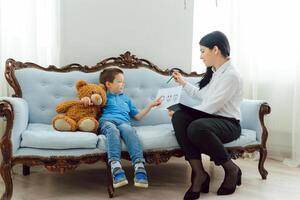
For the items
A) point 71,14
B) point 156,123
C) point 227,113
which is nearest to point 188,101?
point 156,123

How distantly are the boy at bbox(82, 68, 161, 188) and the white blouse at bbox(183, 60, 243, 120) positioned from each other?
389 mm

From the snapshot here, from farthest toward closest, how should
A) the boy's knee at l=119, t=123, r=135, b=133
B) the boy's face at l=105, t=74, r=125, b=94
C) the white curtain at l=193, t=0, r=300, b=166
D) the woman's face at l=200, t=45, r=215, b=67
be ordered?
the white curtain at l=193, t=0, r=300, b=166 < the boy's face at l=105, t=74, r=125, b=94 < the woman's face at l=200, t=45, r=215, b=67 < the boy's knee at l=119, t=123, r=135, b=133

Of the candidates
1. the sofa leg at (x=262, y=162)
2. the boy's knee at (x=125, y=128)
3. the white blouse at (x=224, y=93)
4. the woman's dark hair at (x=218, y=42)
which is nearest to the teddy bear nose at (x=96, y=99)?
the boy's knee at (x=125, y=128)

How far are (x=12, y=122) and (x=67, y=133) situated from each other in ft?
1.01

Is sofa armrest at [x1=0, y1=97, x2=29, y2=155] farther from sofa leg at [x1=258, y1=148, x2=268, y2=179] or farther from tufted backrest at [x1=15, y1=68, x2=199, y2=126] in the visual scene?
sofa leg at [x1=258, y1=148, x2=268, y2=179]

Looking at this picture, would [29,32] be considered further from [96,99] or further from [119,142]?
[119,142]

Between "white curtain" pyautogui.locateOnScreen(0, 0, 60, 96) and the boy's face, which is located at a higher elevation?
"white curtain" pyautogui.locateOnScreen(0, 0, 60, 96)

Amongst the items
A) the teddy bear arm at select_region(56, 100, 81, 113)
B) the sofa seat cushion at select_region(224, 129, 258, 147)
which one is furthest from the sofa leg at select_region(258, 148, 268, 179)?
the teddy bear arm at select_region(56, 100, 81, 113)

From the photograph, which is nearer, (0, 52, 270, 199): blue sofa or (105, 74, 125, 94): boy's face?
(0, 52, 270, 199): blue sofa

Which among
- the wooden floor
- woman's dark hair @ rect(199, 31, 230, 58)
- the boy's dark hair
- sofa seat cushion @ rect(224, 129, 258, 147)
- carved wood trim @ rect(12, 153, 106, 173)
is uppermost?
woman's dark hair @ rect(199, 31, 230, 58)

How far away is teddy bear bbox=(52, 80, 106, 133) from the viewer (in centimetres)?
237

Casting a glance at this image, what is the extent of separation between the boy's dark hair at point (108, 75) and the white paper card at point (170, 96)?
34 centimetres

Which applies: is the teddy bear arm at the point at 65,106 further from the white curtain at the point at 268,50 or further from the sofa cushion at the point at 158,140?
the white curtain at the point at 268,50

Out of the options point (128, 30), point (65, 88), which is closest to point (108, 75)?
point (65, 88)
